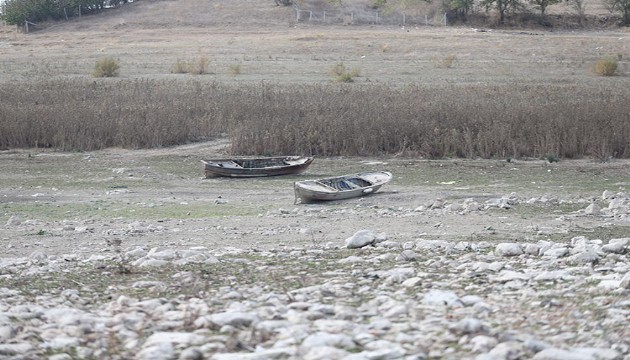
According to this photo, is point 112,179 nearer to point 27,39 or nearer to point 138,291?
point 138,291

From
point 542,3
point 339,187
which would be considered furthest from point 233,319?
point 542,3

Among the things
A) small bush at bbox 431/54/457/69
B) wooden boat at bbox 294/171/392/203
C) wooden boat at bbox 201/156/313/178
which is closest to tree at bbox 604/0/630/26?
small bush at bbox 431/54/457/69

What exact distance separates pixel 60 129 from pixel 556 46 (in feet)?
103

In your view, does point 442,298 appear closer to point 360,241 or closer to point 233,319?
point 233,319

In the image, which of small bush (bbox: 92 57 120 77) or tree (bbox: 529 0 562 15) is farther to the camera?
tree (bbox: 529 0 562 15)

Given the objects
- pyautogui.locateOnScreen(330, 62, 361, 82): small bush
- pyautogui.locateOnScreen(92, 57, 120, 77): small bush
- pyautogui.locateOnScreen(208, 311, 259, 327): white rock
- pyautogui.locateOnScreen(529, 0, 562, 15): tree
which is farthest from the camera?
pyautogui.locateOnScreen(529, 0, 562, 15): tree

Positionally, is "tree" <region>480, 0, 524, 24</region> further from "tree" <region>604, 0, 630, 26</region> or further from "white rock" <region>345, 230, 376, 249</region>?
"white rock" <region>345, 230, 376, 249</region>

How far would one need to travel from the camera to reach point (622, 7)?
70438 mm

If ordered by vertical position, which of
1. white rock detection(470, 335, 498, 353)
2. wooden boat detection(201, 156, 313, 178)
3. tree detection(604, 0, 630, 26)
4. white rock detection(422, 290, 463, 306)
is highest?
tree detection(604, 0, 630, 26)

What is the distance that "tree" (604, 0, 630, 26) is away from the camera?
6929cm

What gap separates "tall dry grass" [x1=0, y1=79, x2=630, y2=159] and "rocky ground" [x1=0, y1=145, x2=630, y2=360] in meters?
4.20

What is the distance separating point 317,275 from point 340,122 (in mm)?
15682

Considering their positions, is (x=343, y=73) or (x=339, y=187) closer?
(x=339, y=187)

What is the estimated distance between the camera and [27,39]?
6556cm
